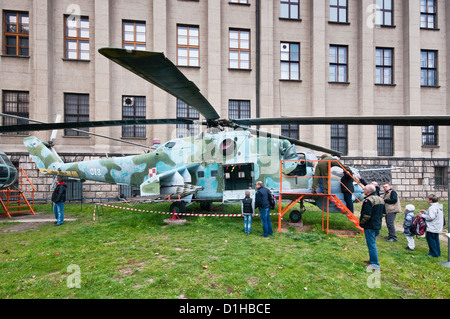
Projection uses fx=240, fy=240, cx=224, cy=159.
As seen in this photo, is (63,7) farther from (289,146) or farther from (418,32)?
(418,32)

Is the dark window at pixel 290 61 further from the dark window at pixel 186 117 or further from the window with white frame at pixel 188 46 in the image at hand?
the dark window at pixel 186 117

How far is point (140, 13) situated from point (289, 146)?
14.4m

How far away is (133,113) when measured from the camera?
52.9 feet

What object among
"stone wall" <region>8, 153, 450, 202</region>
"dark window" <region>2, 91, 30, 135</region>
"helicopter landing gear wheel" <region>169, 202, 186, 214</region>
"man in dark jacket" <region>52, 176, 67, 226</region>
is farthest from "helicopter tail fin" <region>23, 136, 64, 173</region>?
"stone wall" <region>8, 153, 450, 202</region>

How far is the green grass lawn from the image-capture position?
413 cm

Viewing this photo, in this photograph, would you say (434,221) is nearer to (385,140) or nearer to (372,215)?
(372,215)

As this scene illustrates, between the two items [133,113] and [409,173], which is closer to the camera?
[133,113]

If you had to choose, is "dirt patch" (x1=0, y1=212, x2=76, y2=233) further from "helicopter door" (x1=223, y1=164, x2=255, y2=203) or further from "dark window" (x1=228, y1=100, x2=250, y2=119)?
"dark window" (x1=228, y1=100, x2=250, y2=119)

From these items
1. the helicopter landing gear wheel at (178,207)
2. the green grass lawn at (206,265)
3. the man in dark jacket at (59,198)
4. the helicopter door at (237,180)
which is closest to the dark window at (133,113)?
the man in dark jacket at (59,198)

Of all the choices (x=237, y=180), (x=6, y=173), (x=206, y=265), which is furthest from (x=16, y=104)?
(x=206, y=265)

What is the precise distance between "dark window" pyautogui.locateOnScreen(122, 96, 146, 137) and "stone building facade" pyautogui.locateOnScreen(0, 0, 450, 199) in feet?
0.39

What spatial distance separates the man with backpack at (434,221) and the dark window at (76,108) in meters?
17.3

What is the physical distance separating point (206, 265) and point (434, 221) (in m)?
5.56
